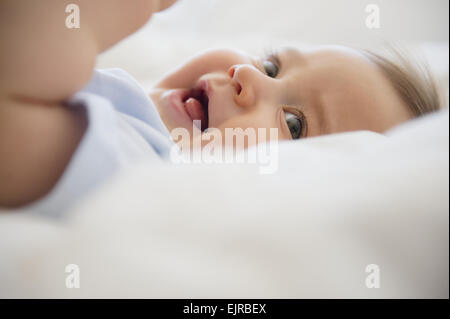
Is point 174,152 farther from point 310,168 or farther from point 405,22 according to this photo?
point 405,22

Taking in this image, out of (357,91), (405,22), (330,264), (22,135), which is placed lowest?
(330,264)

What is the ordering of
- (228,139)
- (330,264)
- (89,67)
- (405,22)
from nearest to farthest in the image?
1. (330,264)
2. (89,67)
3. (228,139)
4. (405,22)

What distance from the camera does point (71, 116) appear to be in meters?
0.36

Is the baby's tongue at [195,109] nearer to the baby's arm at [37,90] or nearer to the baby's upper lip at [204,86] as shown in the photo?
the baby's upper lip at [204,86]

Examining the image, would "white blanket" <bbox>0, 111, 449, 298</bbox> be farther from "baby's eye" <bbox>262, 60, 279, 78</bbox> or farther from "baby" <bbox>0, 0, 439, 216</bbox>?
"baby's eye" <bbox>262, 60, 279, 78</bbox>

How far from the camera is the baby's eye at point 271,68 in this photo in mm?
656

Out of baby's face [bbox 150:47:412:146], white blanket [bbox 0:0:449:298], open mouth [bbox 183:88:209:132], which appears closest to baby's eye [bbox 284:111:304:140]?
baby's face [bbox 150:47:412:146]

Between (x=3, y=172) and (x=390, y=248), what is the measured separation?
1.00 ft

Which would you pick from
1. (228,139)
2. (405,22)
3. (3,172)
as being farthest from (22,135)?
(405,22)

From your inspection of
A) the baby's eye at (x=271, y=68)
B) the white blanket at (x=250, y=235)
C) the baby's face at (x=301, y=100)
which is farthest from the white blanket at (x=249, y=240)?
the baby's eye at (x=271, y=68)

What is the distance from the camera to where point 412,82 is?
64cm

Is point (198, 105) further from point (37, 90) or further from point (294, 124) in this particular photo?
point (37, 90)

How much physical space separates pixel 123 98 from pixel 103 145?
169 millimetres

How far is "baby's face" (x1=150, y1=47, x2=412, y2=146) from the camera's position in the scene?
0.56 metres
